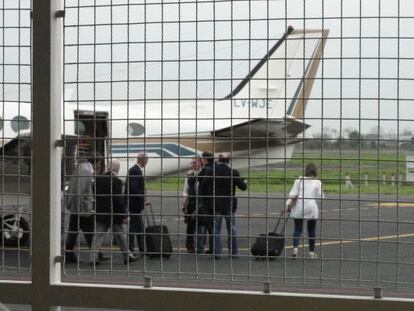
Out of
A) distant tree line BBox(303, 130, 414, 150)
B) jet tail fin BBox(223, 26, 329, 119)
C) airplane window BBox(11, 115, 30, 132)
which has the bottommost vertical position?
distant tree line BBox(303, 130, 414, 150)

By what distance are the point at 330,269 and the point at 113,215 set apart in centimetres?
232

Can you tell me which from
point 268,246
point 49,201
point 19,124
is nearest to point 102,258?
point 49,201

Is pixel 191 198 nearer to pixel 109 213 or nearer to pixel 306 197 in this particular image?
pixel 109 213

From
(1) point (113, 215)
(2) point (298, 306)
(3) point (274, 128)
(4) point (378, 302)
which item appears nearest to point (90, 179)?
(1) point (113, 215)

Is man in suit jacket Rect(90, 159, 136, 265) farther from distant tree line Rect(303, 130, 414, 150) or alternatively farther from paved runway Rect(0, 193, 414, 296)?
distant tree line Rect(303, 130, 414, 150)

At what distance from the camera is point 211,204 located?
4.97 meters

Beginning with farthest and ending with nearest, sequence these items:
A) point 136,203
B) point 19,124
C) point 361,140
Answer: point 136,203 < point 19,124 < point 361,140

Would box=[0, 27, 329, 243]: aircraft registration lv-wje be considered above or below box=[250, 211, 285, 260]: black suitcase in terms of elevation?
above

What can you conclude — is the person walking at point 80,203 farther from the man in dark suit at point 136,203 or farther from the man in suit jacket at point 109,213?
the man in dark suit at point 136,203

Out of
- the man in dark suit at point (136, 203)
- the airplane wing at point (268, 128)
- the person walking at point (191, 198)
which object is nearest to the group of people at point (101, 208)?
the man in dark suit at point (136, 203)

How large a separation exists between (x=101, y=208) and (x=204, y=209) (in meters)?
0.77

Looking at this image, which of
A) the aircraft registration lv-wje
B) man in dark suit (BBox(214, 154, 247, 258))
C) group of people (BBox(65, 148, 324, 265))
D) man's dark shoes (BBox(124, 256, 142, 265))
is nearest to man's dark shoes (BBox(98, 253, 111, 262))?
group of people (BBox(65, 148, 324, 265))

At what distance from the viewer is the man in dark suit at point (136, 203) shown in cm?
500

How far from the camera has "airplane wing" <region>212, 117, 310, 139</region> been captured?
15.4ft
